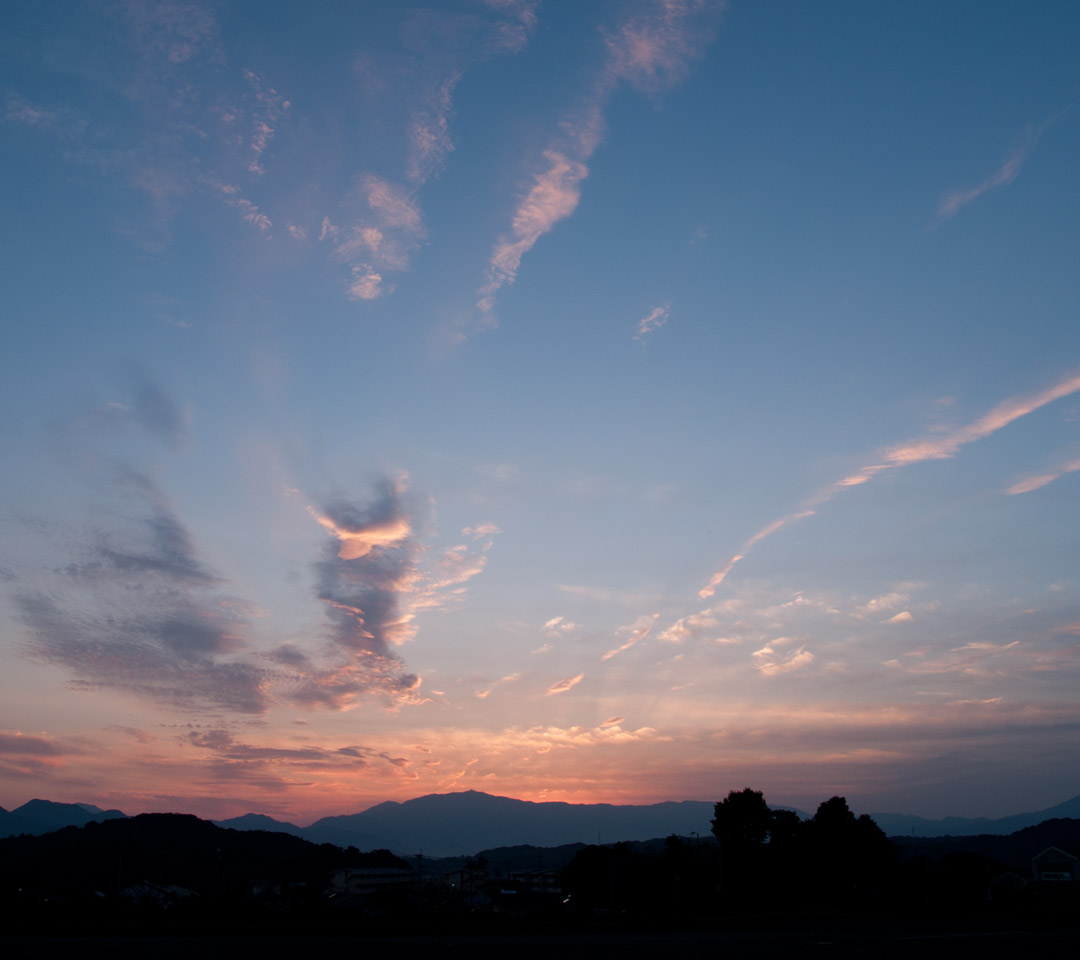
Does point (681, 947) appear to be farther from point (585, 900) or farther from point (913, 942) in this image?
point (585, 900)

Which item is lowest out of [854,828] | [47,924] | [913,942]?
[913,942]

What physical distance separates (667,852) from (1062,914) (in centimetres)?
3316

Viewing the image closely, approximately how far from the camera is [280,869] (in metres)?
121

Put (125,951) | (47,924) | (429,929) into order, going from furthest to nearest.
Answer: (47,924)
(429,929)
(125,951)

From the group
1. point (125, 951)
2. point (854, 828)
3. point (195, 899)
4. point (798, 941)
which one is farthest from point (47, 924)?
point (854, 828)

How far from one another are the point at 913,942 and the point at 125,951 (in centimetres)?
2810

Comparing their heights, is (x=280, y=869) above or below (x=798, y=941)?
above

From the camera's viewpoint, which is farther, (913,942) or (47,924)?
(47,924)

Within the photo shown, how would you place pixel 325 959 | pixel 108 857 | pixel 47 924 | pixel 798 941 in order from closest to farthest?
pixel 325 959
pixel 798 941
pixel 47 924
pixel 108 857

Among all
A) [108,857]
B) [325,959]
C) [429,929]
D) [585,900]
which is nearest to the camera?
[325,959]

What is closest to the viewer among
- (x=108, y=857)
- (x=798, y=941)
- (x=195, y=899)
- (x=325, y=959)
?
(x=325, y=959)

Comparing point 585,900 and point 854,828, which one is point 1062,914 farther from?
point 585,900

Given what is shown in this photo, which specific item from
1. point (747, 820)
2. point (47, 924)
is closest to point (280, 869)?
point (747, 820)

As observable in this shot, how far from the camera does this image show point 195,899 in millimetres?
43219
